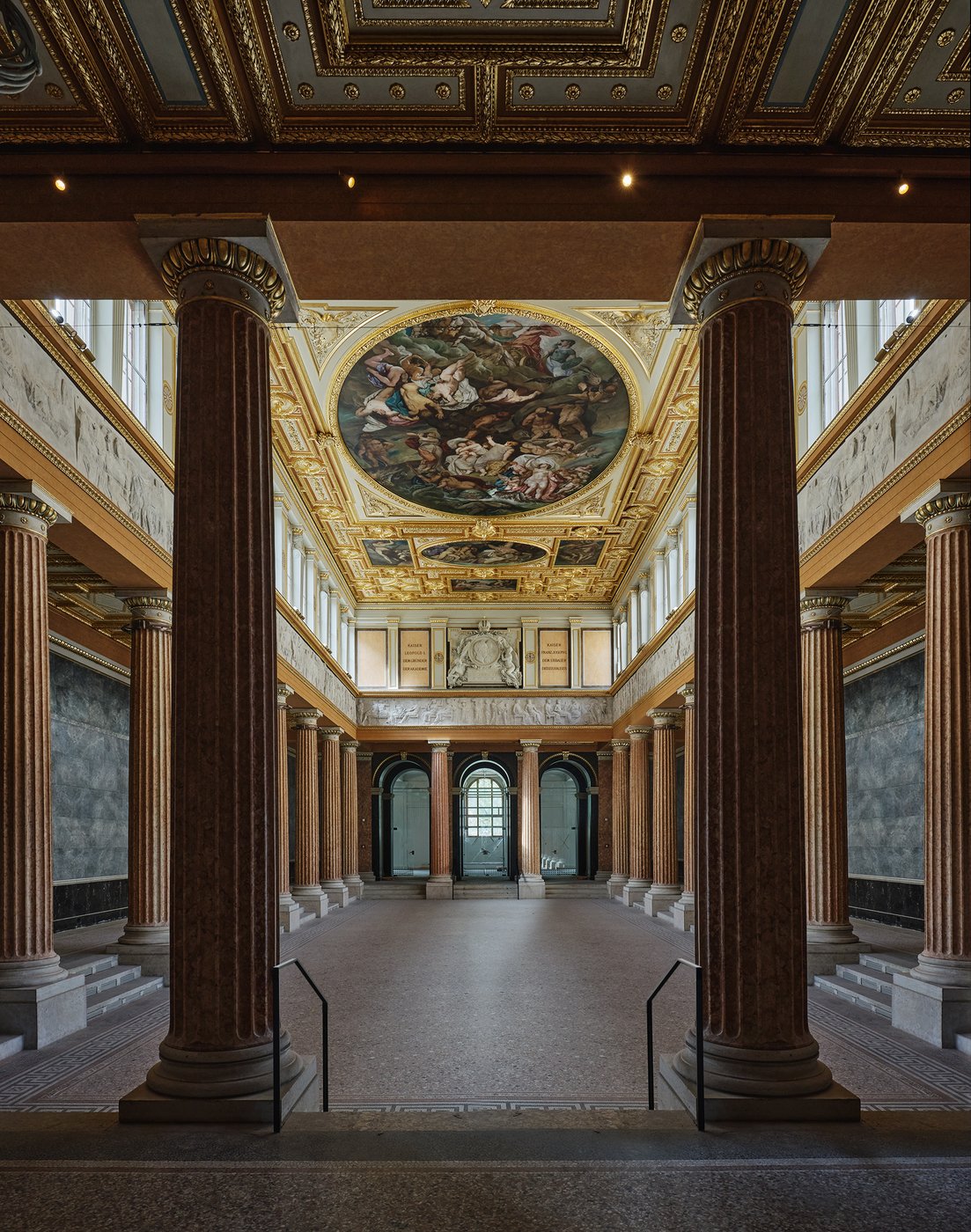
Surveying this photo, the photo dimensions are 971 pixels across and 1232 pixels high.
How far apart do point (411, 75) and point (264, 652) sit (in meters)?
3.73

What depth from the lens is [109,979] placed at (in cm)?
1311

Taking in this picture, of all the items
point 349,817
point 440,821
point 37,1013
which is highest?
point 37,1013

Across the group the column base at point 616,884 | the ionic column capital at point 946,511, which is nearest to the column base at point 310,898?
the column base at point 616,884

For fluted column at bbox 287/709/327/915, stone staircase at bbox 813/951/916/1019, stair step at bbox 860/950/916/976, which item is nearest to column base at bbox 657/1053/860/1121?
stone staircase at bbox 813/951/916/1019

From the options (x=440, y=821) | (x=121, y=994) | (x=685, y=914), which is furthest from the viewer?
(x=440, y=821)

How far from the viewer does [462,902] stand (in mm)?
31172

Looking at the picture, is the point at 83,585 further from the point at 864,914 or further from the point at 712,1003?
A: the point at 864,914

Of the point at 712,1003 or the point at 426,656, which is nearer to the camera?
the point at 712,1003

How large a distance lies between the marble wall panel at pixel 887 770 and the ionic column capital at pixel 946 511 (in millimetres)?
9460

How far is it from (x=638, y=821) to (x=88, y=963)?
58.6ft

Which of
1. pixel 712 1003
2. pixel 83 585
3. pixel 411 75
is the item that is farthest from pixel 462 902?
pixel 411 75

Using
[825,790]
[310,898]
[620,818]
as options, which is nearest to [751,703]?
[825,790]

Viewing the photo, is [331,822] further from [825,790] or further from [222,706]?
[222,706]

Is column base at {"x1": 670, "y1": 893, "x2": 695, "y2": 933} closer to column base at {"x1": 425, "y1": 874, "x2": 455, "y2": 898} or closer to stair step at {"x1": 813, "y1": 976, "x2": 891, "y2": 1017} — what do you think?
stair step at {"x1": 813, "y1": 976, "x2": 891, "y2": 1017}
